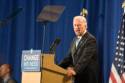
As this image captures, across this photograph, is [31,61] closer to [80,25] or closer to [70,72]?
[70,72]

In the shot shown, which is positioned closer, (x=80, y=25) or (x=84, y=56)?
(x=84, y=56)

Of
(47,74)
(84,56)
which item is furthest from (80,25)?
(47,74)

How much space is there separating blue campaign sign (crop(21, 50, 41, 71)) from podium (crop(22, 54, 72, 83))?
53mm

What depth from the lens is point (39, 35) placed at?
22.5 feet

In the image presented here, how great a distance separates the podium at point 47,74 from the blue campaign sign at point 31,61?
53 mm

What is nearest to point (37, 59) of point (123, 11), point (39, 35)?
point (123, 11)

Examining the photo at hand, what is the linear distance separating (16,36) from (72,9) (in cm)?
147

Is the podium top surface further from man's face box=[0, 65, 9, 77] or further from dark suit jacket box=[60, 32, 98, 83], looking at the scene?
man's face box=[0, 65, 9, 77]

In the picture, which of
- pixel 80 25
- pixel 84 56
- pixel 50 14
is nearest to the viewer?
pixel 50 14

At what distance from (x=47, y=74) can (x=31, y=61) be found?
24cm

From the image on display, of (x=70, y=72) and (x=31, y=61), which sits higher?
(x=31, y=61)

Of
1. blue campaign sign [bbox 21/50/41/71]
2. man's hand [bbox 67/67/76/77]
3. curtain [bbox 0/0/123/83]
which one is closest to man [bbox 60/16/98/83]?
man's hand [bbox 67/67/76/77]

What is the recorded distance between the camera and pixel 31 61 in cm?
404

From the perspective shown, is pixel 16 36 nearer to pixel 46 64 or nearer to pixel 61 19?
pixel 61 19
